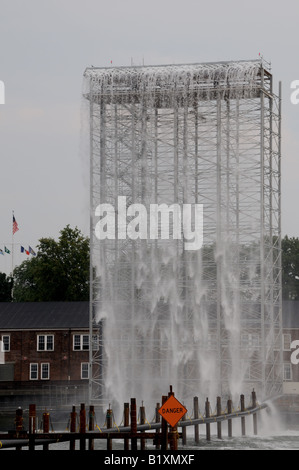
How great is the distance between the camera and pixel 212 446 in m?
57.8

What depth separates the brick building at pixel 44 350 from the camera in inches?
3521

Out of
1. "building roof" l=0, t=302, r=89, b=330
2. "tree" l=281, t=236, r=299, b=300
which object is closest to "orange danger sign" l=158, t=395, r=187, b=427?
"building roof" l=0, t=302, r=89, b=330

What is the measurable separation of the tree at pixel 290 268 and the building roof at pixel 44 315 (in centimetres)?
4433

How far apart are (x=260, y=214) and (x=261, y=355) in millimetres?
9063

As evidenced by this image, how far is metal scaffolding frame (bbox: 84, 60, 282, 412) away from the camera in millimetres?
69938

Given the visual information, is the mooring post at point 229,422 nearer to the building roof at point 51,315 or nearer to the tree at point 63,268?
the building roof at point 51,315

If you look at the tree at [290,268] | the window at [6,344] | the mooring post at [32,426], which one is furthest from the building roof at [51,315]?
the mooring post at [32,426]

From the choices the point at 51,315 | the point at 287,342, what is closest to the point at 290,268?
the point at 287,342

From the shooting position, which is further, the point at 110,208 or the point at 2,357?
the point at 2,357

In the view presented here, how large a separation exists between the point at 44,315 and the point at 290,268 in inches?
1975

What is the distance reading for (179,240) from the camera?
7225cm

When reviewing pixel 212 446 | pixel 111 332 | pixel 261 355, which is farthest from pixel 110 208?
pixel 212 446

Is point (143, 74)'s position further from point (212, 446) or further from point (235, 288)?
point (212, 446)

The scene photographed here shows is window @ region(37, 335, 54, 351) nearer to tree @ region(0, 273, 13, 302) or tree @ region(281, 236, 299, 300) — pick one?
tree @ region(0, 273, 13, 302)
